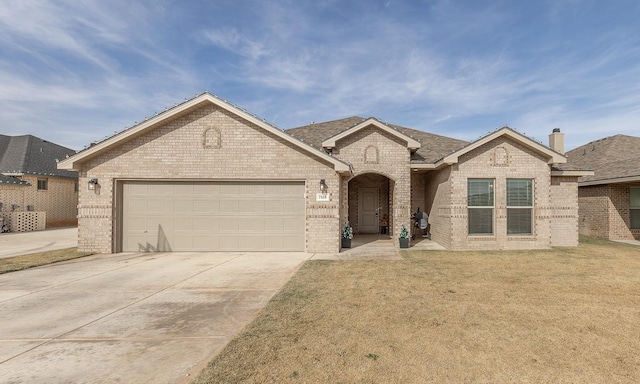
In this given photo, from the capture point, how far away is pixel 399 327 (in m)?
4.44

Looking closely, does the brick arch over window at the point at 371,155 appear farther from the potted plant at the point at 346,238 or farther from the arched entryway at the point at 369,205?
the arched entryway at the point at 369,205

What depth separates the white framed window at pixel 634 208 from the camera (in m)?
14.9

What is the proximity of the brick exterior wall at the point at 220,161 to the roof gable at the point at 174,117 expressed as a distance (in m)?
0.21

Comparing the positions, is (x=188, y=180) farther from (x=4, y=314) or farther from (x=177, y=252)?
(x=4, y=314)

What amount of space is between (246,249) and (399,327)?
7875 mm

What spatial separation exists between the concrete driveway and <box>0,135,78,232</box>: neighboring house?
15.4 meters

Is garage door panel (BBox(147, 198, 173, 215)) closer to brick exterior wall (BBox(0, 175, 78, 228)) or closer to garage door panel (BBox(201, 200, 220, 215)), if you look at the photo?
garage door panel (BBox(201, 200, 220, 215))

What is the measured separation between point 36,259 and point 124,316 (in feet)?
24.8

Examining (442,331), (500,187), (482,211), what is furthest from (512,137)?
(442,331)

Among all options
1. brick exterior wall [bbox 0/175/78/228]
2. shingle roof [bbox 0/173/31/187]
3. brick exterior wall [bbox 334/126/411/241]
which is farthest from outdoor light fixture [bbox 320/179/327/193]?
brick exterior wall [bbox 0/175/78/228]

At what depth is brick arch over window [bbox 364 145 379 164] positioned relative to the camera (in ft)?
43.2

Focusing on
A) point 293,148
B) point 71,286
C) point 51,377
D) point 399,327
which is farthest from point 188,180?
point 399,327

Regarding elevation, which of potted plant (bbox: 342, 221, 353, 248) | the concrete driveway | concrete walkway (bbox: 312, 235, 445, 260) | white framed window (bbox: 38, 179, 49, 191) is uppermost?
white framed window (bbox: 38, 179, 49, 191)

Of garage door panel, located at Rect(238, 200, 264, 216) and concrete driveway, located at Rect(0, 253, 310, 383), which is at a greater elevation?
garage door panel, located at Rect(238, 200, 264, 216)
